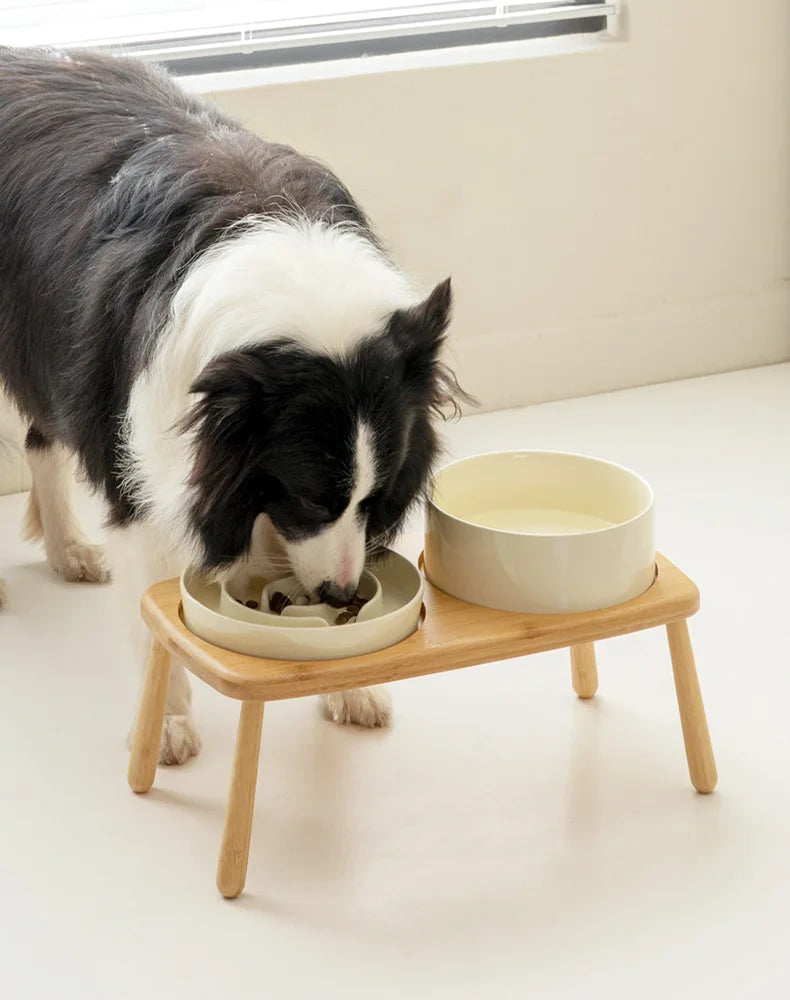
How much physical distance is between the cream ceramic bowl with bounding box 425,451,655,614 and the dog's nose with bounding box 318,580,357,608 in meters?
0.15

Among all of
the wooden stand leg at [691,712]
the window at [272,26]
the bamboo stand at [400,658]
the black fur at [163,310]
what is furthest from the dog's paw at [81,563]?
the wooden stand leg at [691,712]

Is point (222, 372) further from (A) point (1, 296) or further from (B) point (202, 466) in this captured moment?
(A) point (1, 296)

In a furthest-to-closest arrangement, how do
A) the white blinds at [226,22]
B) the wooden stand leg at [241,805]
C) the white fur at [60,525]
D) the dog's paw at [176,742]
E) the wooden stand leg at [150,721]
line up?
1. the white blinds at [226,22]
2. the white fur at [60,525]
3. the dog's paw at [176,742]
4. the wooden stand leg at [150,721]
5. the wooden stand leg at [241,805]

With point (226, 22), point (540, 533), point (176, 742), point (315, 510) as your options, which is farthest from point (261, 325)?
point (226, 22)

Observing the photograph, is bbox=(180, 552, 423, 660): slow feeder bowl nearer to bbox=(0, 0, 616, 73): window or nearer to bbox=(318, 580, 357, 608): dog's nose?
bbox=(318, 580, 357, 608): dog's nose

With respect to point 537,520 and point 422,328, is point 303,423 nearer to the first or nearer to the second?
point 422,328

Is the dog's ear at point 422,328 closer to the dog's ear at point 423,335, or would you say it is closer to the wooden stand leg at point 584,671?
the dog's ear at point 423,335

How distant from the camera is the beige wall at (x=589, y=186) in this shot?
3.52 meters

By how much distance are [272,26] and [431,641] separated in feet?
6.73

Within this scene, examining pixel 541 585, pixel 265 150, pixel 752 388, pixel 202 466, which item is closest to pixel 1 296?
pixel 265 150

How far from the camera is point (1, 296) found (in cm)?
245

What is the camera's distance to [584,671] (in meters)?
2.49

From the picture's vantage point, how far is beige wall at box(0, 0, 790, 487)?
138 inches

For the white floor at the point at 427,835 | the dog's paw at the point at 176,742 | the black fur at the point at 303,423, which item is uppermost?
the black fur at the point at 303,423
